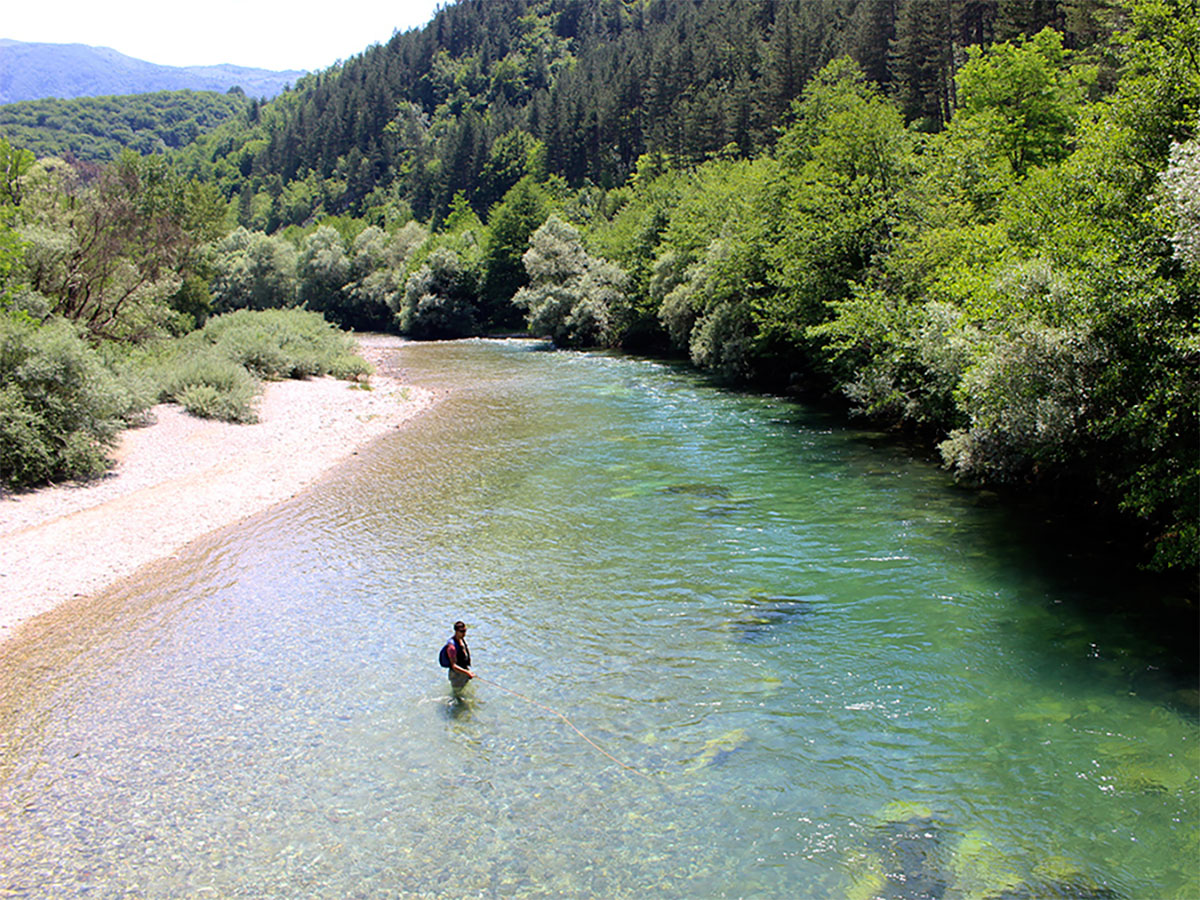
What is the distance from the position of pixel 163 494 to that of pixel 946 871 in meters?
22.9

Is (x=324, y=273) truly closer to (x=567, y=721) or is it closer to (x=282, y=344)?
(x=282, y=344)

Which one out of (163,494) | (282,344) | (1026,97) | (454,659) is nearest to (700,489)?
(454,659)

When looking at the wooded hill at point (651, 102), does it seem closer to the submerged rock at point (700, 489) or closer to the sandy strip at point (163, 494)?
the submerged rock at point (700, 489)

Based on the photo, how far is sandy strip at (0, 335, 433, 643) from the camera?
17516 millimetres

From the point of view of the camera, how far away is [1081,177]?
619 inches

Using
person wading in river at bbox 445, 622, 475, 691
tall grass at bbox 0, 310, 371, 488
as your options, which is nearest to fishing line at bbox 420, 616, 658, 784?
person wading in river at bbox 445, 622, 475, 691

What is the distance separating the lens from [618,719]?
11.6 m

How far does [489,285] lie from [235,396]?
187 ft

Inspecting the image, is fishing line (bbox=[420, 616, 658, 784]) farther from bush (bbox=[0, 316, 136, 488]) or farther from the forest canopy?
bush (bbox=[0, 316, 136, 488])

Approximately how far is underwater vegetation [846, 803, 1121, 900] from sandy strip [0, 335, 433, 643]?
A: 15337mm

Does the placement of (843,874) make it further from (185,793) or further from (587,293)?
(587,293)

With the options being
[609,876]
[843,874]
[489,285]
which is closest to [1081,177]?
[843,874]

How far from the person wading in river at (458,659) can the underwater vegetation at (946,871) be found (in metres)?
6.22

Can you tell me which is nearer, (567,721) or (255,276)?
(567,721)
